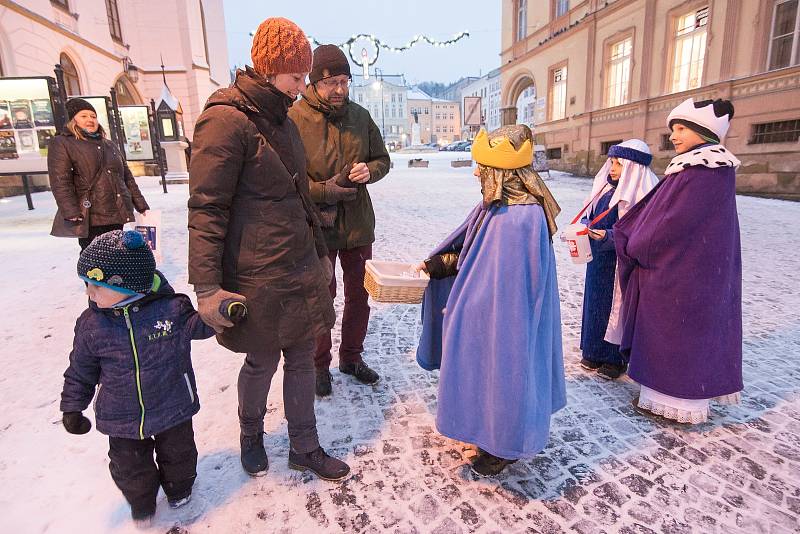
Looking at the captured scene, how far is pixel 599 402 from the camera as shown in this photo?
2977 millimetres

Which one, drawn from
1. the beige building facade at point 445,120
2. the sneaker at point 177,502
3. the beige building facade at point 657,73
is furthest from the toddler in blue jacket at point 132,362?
the beige building facade at point 445,120

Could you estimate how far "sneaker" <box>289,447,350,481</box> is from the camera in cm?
227

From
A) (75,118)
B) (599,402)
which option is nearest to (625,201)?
(599,402)

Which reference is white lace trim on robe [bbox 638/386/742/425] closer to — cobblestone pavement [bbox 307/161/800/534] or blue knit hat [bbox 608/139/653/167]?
cobblestone pavement [bbox 307/161/800/534]

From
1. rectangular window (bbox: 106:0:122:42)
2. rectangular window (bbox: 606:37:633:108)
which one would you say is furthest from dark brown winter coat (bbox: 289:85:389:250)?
rectangular window (bbox: 106:0:122:42)

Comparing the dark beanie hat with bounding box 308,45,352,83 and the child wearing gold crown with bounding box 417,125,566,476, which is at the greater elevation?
the dark beanie hat with bounding box 308,45,352,83

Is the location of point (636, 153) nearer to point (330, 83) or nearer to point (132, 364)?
point (330, 83)

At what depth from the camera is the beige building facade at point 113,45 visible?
12.1 metres

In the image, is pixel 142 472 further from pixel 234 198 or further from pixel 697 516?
pixel 697 516

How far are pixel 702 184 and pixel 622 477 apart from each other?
156 centimetres

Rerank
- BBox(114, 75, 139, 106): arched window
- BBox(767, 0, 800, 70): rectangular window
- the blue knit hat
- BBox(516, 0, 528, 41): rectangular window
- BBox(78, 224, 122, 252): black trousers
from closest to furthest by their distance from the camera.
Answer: the blue knit hat < BBox(78, 224, 122, 252): black trousers < BBox(767, 0, 800, 70): rectangular window < BBox(114, 75, 139, 106): arched window < BBox(516, 0, 528, 41): rectangular window

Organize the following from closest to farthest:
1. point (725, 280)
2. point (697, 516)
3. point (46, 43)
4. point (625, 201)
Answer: point (697, 516) < point (725, 280) < point (625, 201) < point (46, 43)

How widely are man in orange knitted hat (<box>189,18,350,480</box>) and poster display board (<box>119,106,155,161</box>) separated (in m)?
14.1

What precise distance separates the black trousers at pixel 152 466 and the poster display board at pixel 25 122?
31.9ft
